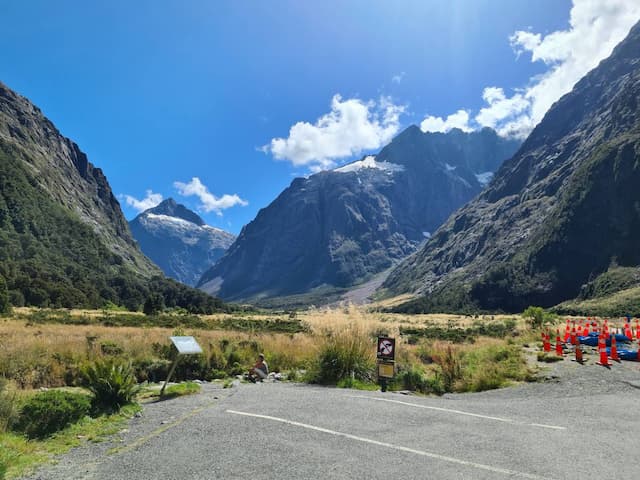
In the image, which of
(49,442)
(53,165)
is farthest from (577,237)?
(53,165)

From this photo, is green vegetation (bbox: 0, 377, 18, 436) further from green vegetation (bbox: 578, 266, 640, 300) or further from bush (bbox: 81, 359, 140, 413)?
green vegetation (bbox: 578, 266, 640, 300)

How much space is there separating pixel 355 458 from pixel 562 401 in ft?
22.1

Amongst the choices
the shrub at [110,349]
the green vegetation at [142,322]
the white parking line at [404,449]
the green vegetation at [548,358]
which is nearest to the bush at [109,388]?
the white parking line at [404,449]

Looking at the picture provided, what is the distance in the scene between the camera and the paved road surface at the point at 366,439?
5.63 metres

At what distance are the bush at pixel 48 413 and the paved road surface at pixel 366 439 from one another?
1.08 metres

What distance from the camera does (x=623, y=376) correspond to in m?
12.7

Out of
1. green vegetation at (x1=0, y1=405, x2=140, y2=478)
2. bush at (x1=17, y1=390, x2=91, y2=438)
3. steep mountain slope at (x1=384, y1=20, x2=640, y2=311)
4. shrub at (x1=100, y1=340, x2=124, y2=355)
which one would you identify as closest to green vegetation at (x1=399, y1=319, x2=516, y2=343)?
shrub at (x1=100, y1=340, x2=124, y2=355)

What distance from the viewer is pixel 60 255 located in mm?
116312

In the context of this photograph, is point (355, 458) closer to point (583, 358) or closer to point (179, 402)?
point (179, 402)

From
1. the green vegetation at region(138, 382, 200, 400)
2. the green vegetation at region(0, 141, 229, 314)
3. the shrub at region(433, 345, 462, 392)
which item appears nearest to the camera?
the green vegetation at region(138, 382, 200, 400)

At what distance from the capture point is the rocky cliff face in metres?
150

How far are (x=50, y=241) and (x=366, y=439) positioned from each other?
136223 millimetres

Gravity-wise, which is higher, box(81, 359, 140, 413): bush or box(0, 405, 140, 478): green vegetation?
box(81, 359, 140, 413): bush

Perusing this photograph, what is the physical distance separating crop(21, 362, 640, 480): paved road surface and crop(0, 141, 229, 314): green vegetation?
257 ft
